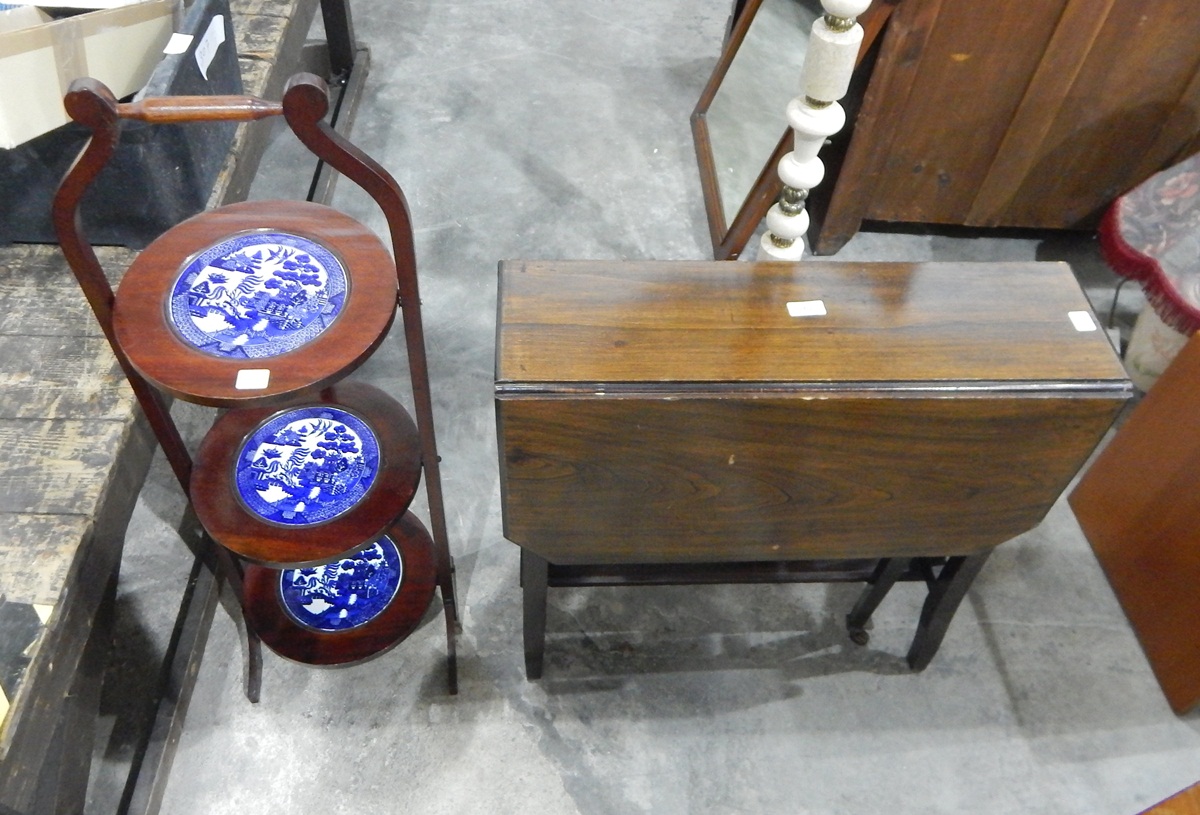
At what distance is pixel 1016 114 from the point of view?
2.30 meters

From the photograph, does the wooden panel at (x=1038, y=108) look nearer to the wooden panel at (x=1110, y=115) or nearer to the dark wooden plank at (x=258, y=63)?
the wooden panel at (x=1110, y=115)

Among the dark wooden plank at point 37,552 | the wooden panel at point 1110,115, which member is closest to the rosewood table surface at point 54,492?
the dark wooden plank at point 37,552

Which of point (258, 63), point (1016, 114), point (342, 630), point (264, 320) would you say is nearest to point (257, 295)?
point (264, 320)

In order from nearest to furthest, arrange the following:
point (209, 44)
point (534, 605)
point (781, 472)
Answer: point (781, 472) < point (209, 44) < point (534, 605)

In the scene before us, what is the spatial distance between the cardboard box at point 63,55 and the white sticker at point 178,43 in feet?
0.22

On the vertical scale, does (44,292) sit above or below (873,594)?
above

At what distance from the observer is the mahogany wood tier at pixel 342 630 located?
170cm

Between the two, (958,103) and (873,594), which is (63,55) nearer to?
(873,594)

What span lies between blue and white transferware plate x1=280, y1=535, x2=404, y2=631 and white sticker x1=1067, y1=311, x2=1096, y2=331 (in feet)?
4.18

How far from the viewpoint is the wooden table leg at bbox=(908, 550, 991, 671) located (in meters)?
1.58

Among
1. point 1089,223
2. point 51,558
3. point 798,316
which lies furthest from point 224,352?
point 1089,223

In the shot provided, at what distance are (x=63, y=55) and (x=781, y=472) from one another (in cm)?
118

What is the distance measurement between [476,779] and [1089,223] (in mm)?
2247

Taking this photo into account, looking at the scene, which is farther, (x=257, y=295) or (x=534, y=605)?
(x=534, y=605)
